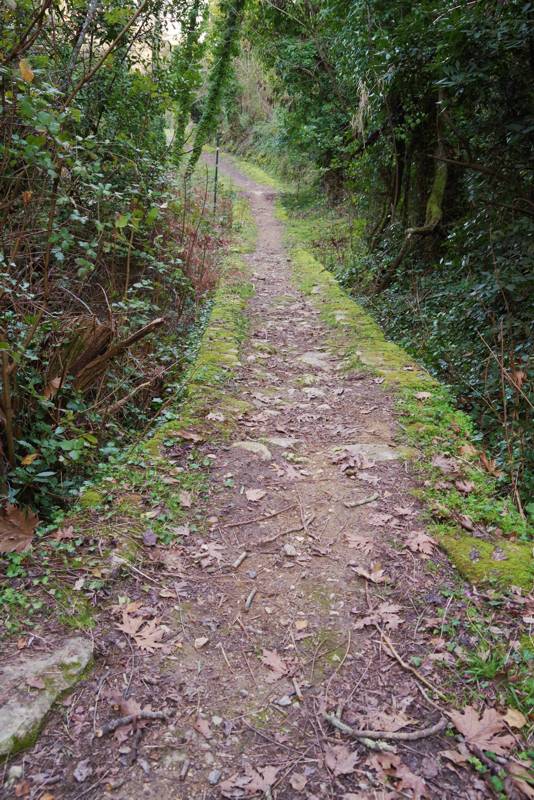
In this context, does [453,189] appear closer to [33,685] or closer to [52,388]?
[52,388]

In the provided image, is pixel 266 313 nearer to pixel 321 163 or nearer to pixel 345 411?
pixel 345 411

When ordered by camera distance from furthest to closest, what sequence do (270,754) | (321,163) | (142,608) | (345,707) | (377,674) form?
(321,163) < (142,608) < (377,674) < (345,707) < (270,754)

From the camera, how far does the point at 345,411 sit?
4770 mm

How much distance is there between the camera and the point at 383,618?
100 inches

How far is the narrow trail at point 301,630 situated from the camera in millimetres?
1866

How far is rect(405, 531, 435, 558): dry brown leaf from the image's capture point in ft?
9.61

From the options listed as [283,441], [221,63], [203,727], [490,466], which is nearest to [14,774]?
[203,727]

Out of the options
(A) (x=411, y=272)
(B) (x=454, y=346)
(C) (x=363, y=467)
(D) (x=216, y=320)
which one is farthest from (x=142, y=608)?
(A) (x=411, y=272)

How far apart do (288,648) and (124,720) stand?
80 centimetres

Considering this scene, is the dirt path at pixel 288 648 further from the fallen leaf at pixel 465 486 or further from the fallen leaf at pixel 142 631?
the fallen leaf at pixel 465 486

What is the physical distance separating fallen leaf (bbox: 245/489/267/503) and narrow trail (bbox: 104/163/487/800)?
0.01 metres

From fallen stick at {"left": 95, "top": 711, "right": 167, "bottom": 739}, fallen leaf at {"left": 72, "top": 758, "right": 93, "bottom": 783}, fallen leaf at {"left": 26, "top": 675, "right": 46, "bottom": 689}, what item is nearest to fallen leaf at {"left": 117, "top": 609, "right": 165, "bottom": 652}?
fallen stick at {"left": 95, "top": 711, "right": 167, "bottom": 739}

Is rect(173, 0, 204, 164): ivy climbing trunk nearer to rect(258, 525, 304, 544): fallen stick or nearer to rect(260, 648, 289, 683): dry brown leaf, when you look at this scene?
rect(258, 525, 304, 544): fallen stick

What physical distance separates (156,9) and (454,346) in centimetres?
629
